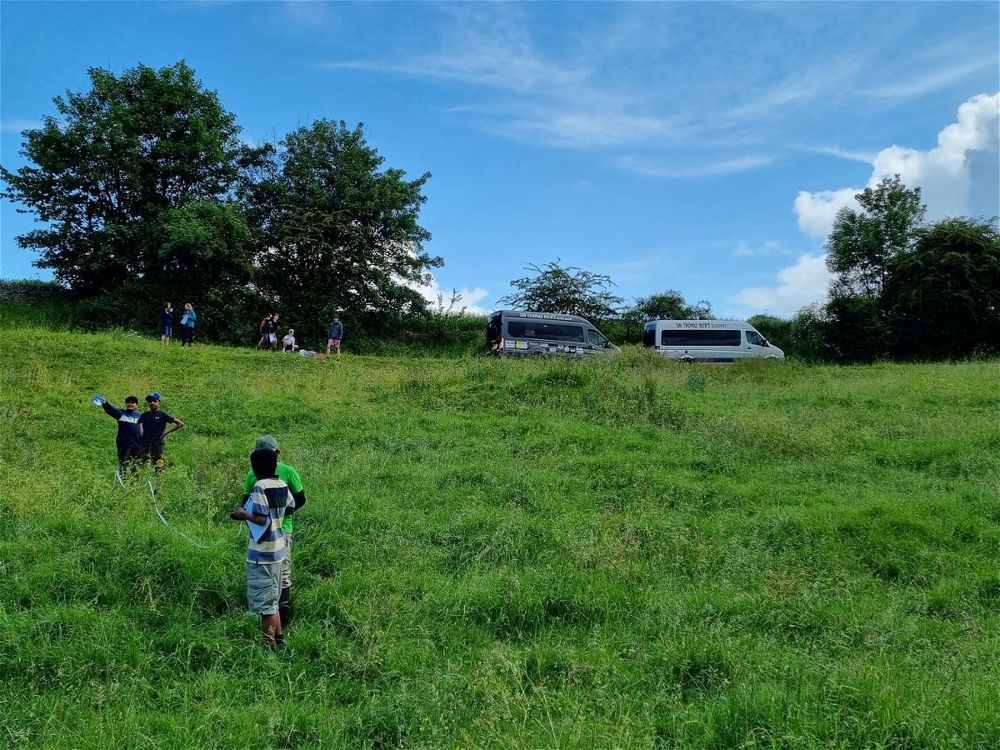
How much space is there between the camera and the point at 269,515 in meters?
5.29

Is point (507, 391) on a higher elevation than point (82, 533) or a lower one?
higher

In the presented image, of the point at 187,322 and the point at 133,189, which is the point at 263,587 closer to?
the point at 187,322

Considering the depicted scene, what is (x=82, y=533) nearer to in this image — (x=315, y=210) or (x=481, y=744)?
(x=481, y=744)

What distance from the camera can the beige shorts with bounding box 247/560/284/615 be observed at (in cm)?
514

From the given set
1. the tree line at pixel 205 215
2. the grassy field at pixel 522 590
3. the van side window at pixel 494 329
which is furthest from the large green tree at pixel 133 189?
the grassy field at pixel 522 590

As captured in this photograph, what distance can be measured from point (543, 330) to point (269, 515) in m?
21.1

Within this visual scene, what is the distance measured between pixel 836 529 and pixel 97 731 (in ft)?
22.8

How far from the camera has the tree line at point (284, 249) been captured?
26.4 meters

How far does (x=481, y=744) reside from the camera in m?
3.68

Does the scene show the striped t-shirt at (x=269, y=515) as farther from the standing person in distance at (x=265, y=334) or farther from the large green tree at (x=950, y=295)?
the large green tree at (x=950, y=295)

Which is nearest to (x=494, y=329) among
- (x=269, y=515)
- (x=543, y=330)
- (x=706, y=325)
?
(x=543, y=330)

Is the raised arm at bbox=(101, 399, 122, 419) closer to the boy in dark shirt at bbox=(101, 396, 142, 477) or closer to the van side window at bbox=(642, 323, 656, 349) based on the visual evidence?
the boy in dark shirt at bbox=(101, 396, 142, 477)

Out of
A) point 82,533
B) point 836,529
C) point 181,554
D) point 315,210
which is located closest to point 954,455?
point 836,529

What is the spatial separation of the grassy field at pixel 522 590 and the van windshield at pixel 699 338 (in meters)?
15.0
